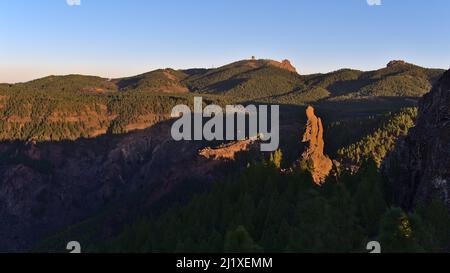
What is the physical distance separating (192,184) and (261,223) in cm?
10326

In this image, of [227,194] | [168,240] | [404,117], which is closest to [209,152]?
[404,117]

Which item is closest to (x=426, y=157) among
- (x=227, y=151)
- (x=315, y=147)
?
(x=315, y=147)

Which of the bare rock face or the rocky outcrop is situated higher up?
the bare rock face

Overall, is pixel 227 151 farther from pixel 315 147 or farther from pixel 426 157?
pixel 426 157

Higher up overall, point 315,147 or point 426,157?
point 426,157

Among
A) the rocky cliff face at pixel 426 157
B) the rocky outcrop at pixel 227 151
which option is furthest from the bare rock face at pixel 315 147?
the rocky cliff face at pixel 426 157

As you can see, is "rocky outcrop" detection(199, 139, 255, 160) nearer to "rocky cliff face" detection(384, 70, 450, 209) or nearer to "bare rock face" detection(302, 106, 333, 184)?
"bare rock face" detection(302, 106, 333, 184)

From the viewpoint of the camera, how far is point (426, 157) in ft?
205

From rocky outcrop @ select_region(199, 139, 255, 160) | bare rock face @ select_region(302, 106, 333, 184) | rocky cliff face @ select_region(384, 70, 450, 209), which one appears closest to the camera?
rocky cliff face @ select_region(384, 70, 450, 209)

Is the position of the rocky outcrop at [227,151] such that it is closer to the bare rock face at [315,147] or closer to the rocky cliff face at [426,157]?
the bare rock face at [315,147]

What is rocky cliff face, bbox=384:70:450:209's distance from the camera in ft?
185

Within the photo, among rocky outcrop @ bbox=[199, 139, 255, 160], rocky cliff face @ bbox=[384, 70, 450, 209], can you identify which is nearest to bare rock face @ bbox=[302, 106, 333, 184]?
rocky outcrop @ bbox=[199, 139, 255, 160]
